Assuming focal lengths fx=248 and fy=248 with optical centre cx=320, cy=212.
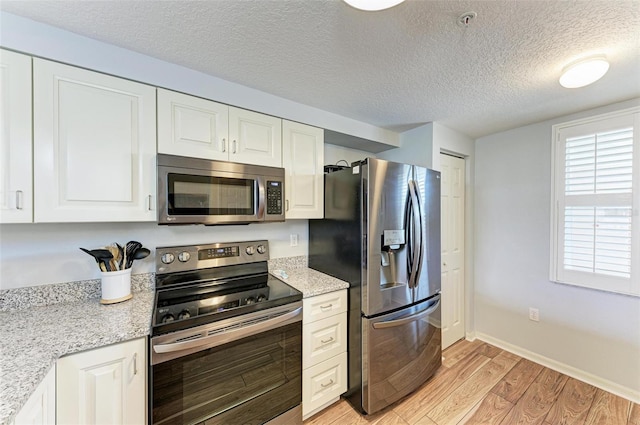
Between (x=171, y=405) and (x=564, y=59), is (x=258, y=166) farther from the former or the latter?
(x=564, y=59)

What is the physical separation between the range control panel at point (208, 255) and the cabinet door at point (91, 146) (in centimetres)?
38

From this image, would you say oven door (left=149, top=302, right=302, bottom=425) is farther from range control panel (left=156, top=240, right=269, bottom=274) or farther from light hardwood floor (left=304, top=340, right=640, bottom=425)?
range control panel (left=156, top=240, right=269, bottom=274)

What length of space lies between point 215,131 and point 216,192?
39 cm

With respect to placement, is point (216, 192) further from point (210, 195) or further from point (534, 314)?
point (534, 314)

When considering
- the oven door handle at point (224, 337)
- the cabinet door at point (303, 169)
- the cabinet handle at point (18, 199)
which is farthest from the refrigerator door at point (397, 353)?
the cabinet handle at point (18, 199)

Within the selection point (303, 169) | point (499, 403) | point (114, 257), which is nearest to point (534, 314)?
point (499, 403)

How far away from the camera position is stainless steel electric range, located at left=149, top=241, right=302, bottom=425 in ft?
3.80

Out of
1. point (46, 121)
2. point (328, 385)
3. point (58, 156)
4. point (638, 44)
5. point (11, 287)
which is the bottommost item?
point (328, 385)

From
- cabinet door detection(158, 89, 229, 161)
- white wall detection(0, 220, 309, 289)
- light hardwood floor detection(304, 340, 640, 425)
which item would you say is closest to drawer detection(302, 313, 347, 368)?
light hardwood floor detection(304, 340, 640, 425)

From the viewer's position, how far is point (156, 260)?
1.64 m

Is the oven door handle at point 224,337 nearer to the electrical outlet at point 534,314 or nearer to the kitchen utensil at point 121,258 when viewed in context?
the kitchen utensil at point 121,258

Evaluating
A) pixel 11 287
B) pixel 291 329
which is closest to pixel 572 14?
pixel 291 329

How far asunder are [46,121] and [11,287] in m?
0.90

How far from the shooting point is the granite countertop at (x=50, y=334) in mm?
762
